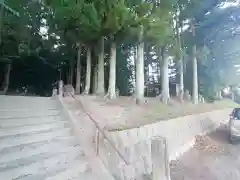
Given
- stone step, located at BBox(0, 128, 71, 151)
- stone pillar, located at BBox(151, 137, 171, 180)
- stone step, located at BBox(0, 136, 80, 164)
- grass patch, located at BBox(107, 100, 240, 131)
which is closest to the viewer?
stone pillar, located at BBox(151, 137, 171, 180)

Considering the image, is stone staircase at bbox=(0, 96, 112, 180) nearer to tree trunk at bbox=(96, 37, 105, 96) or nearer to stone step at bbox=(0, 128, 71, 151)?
stone step at bbox=(0, 128, 71, 151)

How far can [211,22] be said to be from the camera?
22938mm

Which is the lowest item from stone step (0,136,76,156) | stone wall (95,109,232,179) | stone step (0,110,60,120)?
stone wall (95,109,232,179)

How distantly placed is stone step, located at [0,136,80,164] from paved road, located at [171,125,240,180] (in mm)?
3871

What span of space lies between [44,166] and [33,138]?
3.82 ft

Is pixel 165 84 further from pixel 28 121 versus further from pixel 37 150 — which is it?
pixel 37 150

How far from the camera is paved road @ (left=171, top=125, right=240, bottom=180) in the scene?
31.2 ft

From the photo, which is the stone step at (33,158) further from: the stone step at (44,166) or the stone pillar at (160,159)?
the stone pillar at (160,159)

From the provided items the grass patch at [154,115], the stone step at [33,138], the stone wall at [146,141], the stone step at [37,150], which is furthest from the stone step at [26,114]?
the stone wall at [146,141]

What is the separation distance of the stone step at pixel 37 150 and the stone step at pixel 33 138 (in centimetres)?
22

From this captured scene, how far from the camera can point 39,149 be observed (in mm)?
6219

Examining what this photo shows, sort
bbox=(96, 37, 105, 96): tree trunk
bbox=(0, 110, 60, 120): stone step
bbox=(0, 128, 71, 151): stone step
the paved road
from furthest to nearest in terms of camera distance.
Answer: bbox=(96, 37, 105, 96): tree trunk, the paved road, bbox=(0, 110, 60, 120): stone step, bbox=(0, 128, 71, 151): stone step

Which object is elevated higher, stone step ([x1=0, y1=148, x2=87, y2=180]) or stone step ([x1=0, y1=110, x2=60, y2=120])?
stone step ([x1=0, y1=110, x2=60, y2=120])

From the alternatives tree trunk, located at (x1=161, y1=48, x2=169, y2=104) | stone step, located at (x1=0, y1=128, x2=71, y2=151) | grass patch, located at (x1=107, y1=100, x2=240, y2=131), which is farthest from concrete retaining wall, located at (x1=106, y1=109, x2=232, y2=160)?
tree trunk, located at (x1=161, y1=48, x2=169, y2=104)
